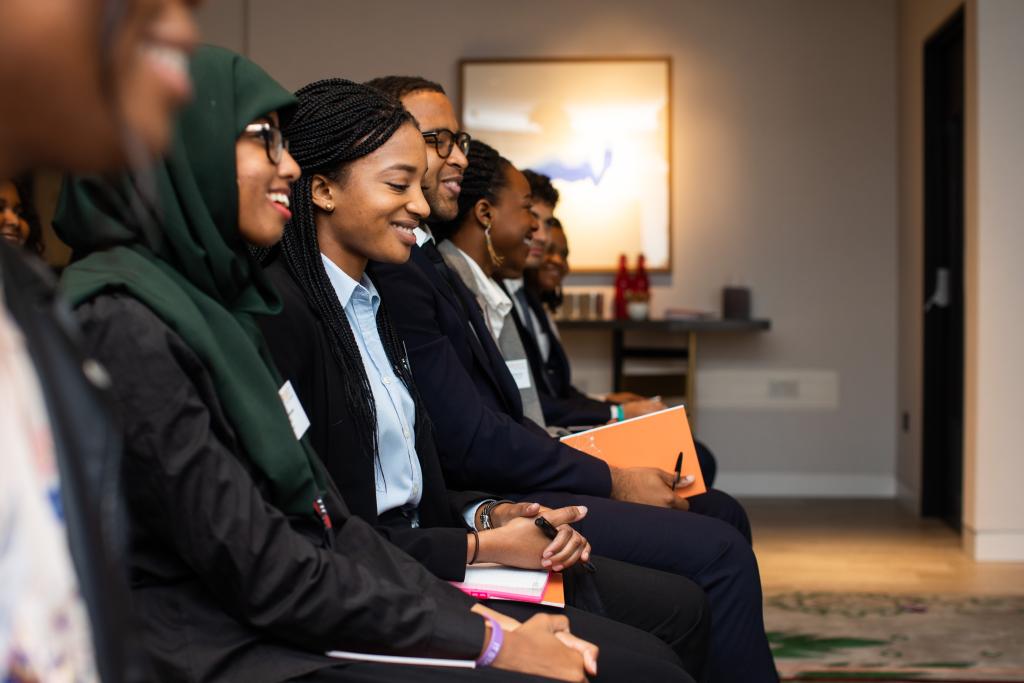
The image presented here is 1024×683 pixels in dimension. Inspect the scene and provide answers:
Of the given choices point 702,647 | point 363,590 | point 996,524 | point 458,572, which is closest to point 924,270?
point 996,524

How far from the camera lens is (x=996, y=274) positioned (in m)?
4.77

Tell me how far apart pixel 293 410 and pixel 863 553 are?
→ 3.86 meters

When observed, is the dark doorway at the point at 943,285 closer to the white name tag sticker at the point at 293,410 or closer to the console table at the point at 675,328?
the console table at the point at 675,328

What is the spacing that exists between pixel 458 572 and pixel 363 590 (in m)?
0.46

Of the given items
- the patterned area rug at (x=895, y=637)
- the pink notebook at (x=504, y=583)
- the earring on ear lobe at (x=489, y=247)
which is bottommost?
the patterned area rug at (x=895, y=637)

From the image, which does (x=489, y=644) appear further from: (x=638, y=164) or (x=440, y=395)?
(x=638, y=164)

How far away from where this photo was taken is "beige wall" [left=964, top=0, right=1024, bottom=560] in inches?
186

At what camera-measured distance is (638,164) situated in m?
6.62

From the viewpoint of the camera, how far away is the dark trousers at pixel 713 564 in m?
2.43

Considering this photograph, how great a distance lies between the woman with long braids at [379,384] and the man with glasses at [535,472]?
15cm

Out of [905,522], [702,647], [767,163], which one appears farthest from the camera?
[767,163]

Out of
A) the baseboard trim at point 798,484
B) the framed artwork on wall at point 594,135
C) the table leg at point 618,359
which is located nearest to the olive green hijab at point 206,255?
the table leg at point 618,359

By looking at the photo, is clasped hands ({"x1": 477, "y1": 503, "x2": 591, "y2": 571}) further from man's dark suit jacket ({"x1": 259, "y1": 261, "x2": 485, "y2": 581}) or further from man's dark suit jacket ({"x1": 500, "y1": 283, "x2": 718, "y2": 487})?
man's dark suit jacket ({"x1": 500, "y1": 283, "x2": 718, "y2": 487})

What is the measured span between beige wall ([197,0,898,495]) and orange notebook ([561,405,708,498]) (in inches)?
149
